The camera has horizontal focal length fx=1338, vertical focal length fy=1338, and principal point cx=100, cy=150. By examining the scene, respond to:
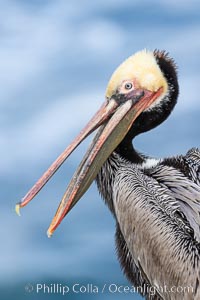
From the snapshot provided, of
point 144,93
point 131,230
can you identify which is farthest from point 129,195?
point 144,93

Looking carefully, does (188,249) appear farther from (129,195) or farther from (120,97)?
(120,97)

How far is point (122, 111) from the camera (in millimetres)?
10500

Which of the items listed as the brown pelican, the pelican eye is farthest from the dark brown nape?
the pelican eye

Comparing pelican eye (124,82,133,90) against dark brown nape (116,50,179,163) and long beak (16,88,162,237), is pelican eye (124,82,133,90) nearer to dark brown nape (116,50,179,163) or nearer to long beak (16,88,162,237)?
long beak (16,88,162,237)

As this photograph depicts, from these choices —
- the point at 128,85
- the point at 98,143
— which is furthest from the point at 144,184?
the point at 128,85

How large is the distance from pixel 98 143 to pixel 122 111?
0.31m

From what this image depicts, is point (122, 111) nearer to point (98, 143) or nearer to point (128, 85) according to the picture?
point (128, 85)

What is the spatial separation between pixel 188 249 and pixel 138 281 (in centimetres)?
72

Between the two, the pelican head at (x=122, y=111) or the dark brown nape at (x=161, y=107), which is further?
the dark brown nape at (x=161, y=107)

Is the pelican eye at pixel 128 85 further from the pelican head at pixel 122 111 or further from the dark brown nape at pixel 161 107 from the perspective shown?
the dark brown nape at pixel 161 107

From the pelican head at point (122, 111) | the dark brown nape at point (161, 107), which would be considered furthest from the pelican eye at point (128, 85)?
the dark brown nape at point (161, 107)

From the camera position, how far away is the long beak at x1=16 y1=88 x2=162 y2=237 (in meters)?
10.4

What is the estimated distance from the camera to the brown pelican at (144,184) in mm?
9938

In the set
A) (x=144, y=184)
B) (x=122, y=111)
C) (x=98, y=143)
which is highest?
(x=122, y=111)
